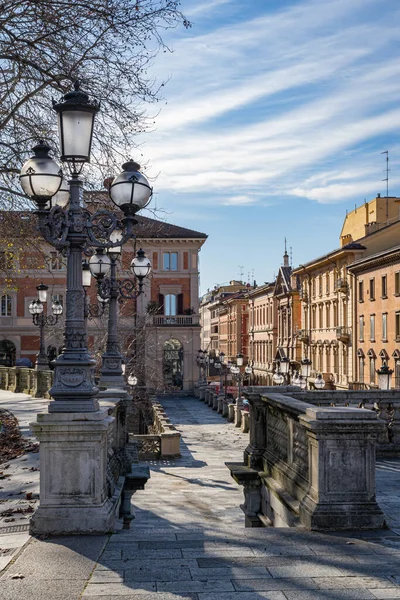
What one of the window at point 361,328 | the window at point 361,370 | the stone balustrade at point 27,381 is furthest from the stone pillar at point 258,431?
the window at point 361,328

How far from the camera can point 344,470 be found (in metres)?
7.32

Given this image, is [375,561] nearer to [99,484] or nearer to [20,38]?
[99,484]

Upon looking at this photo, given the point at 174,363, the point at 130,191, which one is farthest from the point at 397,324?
the point at 130,191

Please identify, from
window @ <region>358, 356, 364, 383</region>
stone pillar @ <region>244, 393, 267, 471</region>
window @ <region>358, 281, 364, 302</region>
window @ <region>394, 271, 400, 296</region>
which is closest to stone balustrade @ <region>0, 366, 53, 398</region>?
stone pillar @ <region>244, 393, 267, 471</region>

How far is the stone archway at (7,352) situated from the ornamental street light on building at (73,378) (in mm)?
57065

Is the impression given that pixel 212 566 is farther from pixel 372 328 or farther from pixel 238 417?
pixel 372 328

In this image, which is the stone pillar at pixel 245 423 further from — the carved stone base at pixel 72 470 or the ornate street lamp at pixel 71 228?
the carved stone base at pixel 72 470

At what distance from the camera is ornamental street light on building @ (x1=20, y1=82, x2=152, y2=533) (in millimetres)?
7070

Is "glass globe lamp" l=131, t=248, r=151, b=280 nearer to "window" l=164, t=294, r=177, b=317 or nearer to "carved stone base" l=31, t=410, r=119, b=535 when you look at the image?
"carved stone base" l=31, t=410, r=119, b=535

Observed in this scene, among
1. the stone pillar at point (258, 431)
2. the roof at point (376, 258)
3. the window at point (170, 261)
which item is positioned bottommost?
the stone pillar at point (258, 431)

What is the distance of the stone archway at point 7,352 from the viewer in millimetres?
63156

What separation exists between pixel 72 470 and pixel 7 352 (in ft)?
193

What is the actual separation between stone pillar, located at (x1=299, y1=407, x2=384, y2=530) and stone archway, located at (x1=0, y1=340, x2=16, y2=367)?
58.4 metres

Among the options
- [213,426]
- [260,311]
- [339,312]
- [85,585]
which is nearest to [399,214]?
[339,312]
